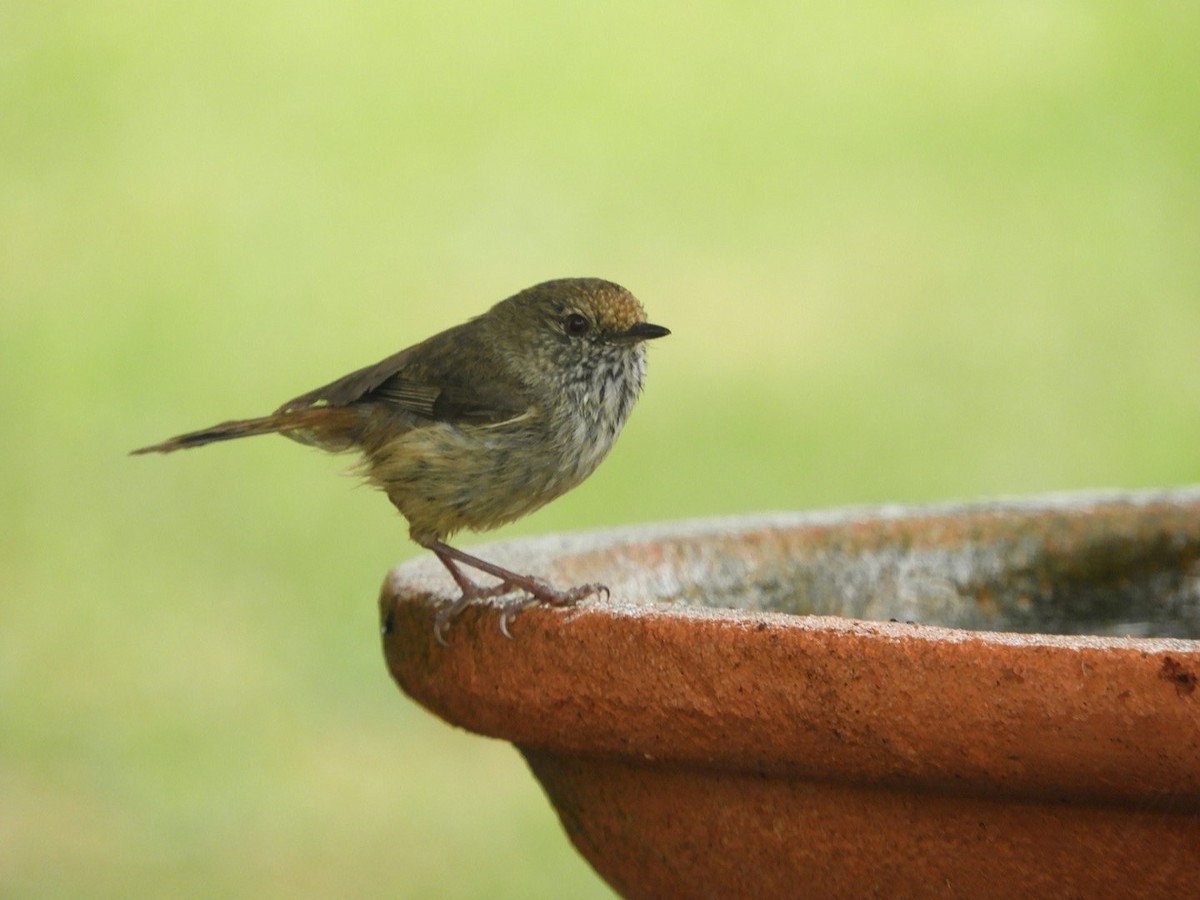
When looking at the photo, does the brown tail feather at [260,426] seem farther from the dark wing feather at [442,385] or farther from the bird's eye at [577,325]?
the bird's eye at [577,325]

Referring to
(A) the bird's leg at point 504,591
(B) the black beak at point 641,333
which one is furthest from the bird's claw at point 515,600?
(B) the black beak at point 641,333

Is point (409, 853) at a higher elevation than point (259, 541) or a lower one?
lower

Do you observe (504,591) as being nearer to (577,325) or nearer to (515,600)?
(515,600)

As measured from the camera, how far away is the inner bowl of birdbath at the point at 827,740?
1952 millimetres

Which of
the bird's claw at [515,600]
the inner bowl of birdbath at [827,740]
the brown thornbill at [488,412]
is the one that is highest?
the brown thornbill at [488,412]

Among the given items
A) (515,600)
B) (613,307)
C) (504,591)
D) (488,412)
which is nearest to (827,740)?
(515,600)

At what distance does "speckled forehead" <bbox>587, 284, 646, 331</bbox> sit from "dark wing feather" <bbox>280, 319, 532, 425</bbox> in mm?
227

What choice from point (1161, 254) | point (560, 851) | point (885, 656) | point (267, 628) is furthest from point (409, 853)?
point (1161, 254)

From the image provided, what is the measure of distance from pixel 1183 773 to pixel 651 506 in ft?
16.1

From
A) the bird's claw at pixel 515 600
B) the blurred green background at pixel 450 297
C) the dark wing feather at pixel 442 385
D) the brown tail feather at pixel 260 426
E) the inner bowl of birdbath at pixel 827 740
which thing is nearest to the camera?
the inner bowl of birdbath at pixel 827 740

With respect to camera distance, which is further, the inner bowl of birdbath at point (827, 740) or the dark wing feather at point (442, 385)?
the dark wing feather at point (442, 385)

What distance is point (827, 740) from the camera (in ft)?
6.82

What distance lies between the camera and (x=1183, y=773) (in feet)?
6.30

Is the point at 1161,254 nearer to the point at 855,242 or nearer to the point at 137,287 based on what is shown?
the point at 855,242
